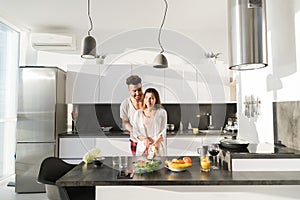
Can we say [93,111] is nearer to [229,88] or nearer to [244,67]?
[229,88]

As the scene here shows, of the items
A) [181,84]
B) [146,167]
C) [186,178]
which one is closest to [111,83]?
[181,84]

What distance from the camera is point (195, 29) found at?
445cm

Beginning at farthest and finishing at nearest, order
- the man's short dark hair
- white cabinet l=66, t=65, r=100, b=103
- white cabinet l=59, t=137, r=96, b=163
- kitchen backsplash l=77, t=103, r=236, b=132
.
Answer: kitchen backsplash l=77, t=103, r=236, b=132 → white cabinet l=66, t=65, r=100, b=103 → the man's short dark hair → white cabinet l=59, t=137, r=96, b=163

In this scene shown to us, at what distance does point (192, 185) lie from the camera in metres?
1.70

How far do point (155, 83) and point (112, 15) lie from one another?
133cm

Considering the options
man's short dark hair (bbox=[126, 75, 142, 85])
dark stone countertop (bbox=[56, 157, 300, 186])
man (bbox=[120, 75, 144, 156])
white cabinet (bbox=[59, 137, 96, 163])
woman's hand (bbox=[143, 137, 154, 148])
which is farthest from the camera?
man's short dark hair (bbox=[126, 75, 142, 85])

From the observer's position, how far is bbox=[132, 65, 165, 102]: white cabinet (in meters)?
4.28

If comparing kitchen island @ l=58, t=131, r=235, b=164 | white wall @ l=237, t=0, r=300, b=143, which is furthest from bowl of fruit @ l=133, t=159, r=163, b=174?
kitchen island @ l=58, t=131, r=235, b=164

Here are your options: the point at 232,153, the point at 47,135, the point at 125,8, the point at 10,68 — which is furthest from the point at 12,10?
the point at 232,153

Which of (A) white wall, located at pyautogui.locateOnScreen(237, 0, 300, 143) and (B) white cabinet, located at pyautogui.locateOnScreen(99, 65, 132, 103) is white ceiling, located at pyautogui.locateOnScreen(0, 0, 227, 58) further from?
(A) white wall, located at pyautogui.locateOnScreen(237, 0, 300, 143)

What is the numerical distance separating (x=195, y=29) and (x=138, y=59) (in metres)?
1.18

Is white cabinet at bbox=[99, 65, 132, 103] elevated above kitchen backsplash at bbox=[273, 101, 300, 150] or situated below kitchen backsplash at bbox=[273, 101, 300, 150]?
above

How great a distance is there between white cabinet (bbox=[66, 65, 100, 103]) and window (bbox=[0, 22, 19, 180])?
106cm

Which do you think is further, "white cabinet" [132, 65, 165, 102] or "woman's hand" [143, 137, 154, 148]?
"white cabinet" [132, 65, 165, 102]
